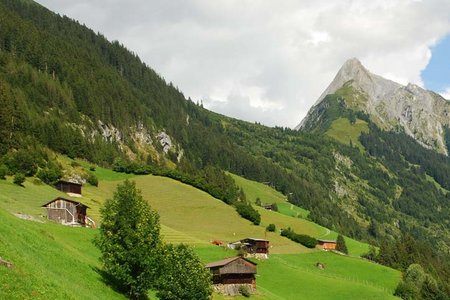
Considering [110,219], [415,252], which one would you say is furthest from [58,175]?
[415,252]

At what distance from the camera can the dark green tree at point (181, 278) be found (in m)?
55.9

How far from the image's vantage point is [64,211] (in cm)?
9481

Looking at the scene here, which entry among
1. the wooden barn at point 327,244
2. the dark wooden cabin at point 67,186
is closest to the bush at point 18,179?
the dark wooden cabin at point 67,186

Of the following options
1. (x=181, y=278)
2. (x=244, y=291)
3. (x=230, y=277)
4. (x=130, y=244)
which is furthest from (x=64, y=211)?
(x=130, y=244)

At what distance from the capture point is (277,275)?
102812mm

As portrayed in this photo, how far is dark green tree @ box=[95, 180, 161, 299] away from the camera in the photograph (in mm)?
52812

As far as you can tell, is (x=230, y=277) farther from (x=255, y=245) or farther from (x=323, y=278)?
(x=255, y=245)

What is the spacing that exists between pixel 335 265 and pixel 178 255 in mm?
79441

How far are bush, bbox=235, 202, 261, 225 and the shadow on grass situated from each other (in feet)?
348

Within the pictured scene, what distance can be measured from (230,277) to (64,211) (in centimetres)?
3234

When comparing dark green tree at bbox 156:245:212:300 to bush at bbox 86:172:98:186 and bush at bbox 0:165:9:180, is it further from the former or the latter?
bush at bbox 86:172:98:186

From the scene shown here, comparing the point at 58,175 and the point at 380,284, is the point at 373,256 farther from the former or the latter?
the point at 58,175

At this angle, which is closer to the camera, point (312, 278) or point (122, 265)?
point (122, 265)

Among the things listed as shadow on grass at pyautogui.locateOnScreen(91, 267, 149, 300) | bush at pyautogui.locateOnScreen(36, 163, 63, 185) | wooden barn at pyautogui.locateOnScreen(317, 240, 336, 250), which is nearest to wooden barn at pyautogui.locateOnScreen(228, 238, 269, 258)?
wooden barn at pyautogui.locateOnScreen(317, 240, 336, 250)
